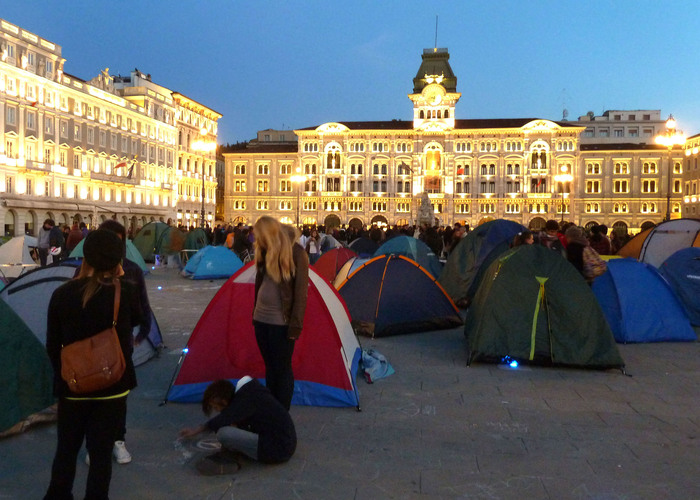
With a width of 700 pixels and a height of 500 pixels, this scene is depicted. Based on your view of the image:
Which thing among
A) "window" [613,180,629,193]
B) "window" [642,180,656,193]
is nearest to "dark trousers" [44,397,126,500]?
"window" [613,180,629,193]

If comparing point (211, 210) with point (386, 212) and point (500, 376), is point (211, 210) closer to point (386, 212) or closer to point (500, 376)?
point (386, 212)

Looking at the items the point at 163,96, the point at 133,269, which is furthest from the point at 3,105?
the point at 133,269

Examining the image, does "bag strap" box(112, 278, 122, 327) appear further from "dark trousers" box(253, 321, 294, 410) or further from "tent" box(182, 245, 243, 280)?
"tent" box(182, 245, 243, 280)

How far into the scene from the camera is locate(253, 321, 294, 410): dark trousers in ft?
15.4

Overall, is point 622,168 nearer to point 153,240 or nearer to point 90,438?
point 153,240

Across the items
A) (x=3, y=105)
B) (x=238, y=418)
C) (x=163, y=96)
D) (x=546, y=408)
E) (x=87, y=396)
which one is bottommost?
(x=546, y=408)

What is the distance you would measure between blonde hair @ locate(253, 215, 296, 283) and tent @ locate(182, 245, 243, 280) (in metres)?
13.1

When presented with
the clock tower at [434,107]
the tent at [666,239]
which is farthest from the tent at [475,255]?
the clock tower at [434,107]

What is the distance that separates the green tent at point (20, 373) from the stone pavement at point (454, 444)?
22 cm

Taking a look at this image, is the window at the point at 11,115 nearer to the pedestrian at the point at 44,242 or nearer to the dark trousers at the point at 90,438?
the pedestrian at the point at 44,242

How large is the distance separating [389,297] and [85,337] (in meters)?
6.53

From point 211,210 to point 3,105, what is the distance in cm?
3028

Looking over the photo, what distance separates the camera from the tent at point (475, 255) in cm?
1203

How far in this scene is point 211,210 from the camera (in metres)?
67.3
